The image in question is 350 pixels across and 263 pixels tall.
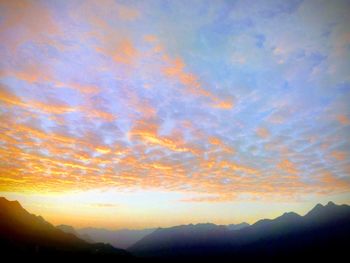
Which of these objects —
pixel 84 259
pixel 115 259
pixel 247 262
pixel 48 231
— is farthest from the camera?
pixel 48 231

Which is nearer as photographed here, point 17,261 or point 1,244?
point 17,261

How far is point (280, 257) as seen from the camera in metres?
188

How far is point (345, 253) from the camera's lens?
157 meters

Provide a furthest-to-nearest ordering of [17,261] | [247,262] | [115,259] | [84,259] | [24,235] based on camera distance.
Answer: [247,262]
[24,235]
[115,259]
[84,259]
[17,261]

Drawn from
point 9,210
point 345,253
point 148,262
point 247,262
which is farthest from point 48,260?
point 345,253

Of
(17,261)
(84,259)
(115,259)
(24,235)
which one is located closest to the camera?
(17,261)

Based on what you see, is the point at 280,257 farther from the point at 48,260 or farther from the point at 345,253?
the point at 48,260

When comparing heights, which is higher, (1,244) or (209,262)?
(1,244)

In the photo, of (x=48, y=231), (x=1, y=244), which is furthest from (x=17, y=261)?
(x=48, y=231)

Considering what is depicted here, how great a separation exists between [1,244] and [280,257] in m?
190

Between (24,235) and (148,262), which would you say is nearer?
(148,262)

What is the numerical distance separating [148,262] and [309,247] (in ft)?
421

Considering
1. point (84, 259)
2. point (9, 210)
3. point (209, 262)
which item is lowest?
point (209, 262)

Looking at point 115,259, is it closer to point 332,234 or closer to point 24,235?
point 24,235
